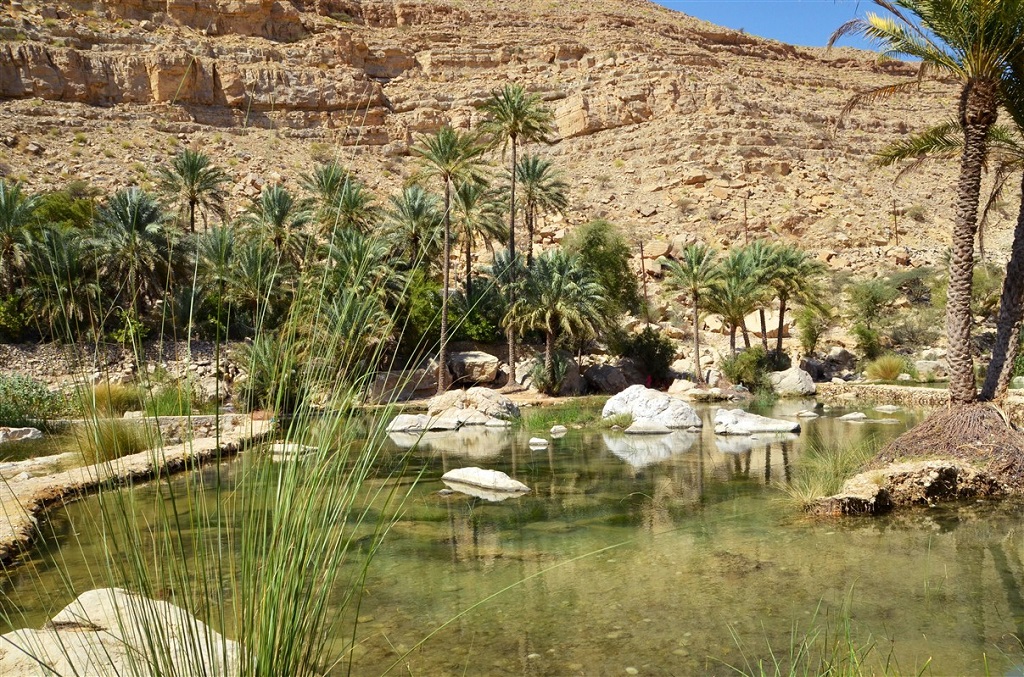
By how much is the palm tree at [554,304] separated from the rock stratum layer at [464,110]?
17922 mm

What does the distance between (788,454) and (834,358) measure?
2509 cm

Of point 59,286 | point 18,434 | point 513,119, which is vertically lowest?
point 18,434

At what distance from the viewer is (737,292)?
31562 millimetres

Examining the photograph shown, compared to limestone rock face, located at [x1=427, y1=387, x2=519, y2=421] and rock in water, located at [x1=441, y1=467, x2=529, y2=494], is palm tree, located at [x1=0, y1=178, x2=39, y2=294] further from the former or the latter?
rock in water, located at [x1=441, y1=467, x2=529, y2=494]

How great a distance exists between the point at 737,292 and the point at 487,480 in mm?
24345

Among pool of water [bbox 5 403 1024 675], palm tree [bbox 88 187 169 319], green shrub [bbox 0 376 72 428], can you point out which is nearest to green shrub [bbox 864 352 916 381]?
pool of water [bbox 5 403 1024 675]

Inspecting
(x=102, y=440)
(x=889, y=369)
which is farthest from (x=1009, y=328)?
(x=889, y=369)

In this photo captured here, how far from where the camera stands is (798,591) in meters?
5.08

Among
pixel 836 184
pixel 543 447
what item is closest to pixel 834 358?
pixel 836 184

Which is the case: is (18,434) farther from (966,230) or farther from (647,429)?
(966,230)

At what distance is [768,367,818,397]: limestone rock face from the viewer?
26.0 metres

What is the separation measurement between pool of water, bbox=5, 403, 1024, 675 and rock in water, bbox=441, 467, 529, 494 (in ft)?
1.43

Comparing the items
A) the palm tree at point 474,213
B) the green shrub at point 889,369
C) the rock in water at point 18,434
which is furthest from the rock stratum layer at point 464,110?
the rock in water at point 18,434

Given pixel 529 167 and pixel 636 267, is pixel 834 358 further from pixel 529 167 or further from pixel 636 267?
pixel 529 167
